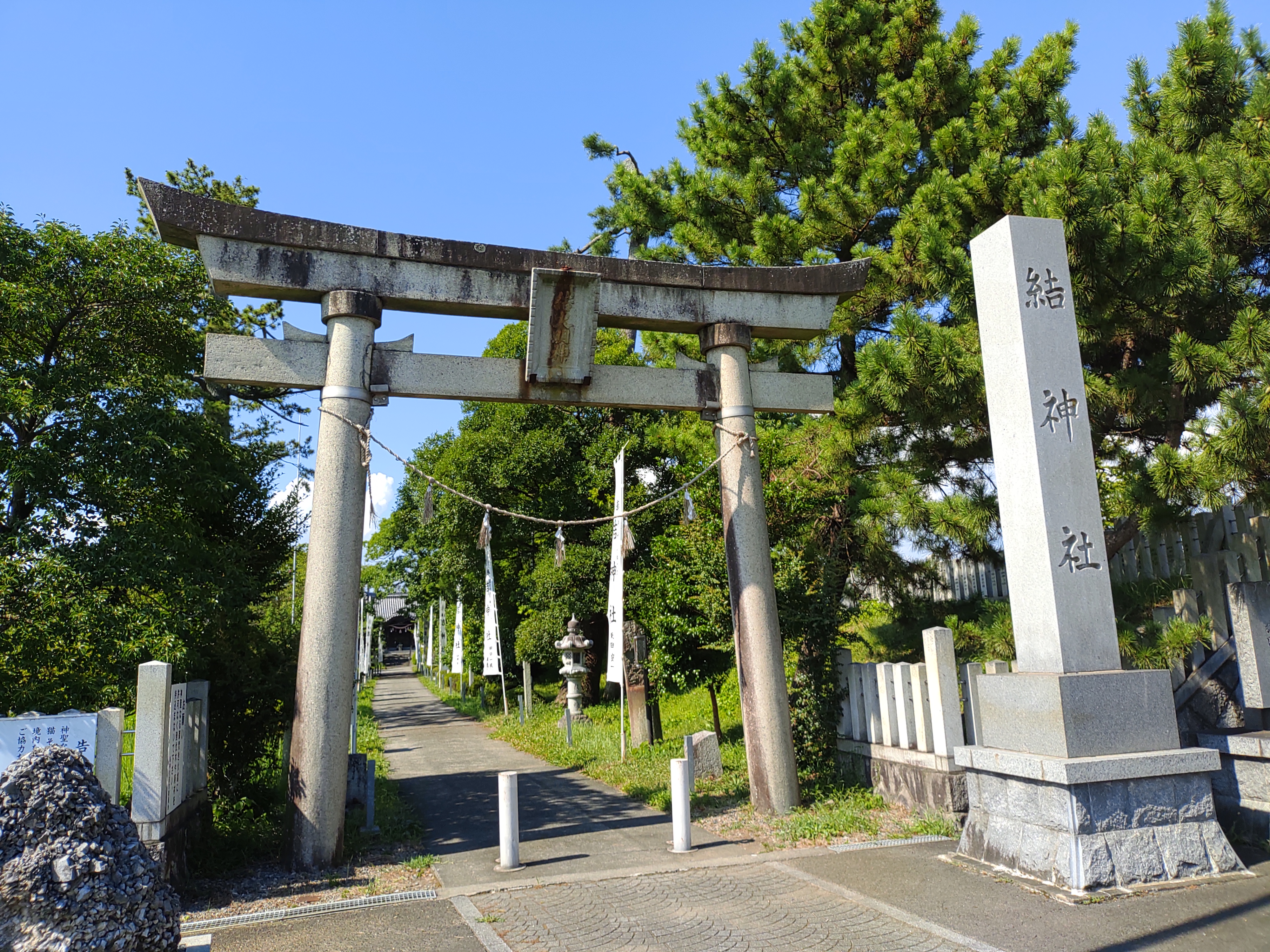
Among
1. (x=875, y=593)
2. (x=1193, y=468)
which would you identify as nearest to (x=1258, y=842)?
(x=1193, y=468)

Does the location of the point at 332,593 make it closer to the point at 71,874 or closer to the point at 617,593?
the point at 71,874

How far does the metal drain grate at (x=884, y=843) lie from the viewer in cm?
671

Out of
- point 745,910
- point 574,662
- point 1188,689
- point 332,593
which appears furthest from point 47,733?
point 574,662

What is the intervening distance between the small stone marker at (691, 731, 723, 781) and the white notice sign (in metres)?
6.55

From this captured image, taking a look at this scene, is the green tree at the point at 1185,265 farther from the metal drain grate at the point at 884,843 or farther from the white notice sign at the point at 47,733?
the white notice sign at the point at 47,733

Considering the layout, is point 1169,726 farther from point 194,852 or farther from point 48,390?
point 48,390

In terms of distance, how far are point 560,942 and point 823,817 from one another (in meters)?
3.42

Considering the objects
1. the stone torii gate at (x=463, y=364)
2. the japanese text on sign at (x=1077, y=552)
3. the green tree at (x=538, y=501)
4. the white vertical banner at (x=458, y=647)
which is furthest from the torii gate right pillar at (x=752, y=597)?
the white vertical banner at (x=458, y=647)

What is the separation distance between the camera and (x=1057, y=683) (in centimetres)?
564

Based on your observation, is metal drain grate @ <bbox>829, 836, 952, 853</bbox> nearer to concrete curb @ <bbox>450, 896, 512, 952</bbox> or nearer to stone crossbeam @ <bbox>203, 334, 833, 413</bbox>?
concrete curb @ <bbox>450, 896, 512, 952</bbox>

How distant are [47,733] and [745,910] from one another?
4931 millimetres

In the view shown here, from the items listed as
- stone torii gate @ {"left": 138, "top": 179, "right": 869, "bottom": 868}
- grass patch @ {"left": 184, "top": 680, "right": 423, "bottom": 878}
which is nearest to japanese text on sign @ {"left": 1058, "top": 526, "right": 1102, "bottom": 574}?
stone torii gate @ {"left": 138, "top": 179, "right": 869, "bottom": 868}

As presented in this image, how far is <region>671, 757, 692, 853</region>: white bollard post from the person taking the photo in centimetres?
701

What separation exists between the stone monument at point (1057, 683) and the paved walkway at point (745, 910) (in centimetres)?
31
